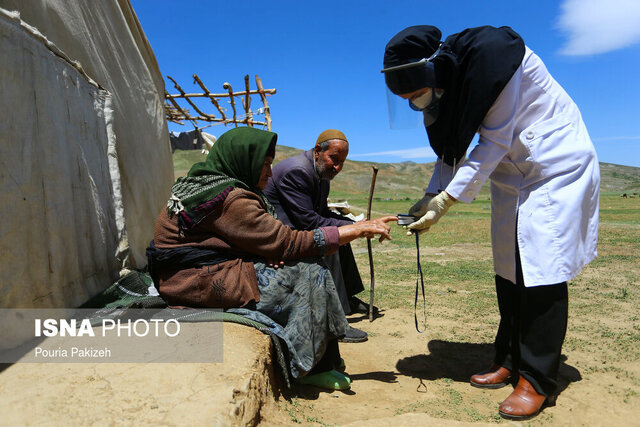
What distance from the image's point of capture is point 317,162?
12.0 feet

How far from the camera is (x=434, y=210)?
2406mm

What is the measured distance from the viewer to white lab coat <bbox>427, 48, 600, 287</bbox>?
86.5 inches

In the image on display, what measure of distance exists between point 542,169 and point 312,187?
5.85 feet

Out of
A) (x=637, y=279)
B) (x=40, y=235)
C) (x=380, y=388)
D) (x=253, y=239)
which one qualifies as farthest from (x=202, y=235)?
(x=637, y=279)

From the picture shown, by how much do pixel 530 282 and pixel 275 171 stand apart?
6.98 ft

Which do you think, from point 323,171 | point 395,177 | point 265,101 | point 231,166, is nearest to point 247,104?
point 265,101

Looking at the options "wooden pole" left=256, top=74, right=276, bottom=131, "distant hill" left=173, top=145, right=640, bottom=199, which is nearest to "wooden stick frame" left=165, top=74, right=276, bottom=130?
"wooden pole" left=256, top=74, right=276, bottom=131

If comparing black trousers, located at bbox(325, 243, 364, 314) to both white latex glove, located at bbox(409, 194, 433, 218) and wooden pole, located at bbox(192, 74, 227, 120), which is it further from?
wooden pole, located at bbox(192, 74, 227, 120)

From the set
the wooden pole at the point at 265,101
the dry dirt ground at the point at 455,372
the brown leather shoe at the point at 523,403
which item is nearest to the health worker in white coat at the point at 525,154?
the brown leather shoe at the point at 523,403

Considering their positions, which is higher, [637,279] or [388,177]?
[388,177]

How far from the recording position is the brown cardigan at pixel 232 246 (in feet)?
7.30

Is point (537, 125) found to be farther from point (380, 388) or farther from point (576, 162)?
point (380, 388)

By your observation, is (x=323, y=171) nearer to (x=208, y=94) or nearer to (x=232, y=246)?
(x=232, y=246)

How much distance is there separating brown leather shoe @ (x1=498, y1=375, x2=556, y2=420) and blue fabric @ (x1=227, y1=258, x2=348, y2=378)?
0.91 meters
